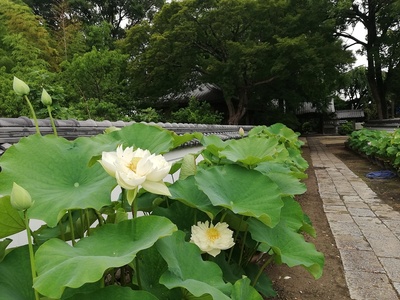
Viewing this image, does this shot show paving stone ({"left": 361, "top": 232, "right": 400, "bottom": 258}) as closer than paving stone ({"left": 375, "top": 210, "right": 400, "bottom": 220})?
Yes

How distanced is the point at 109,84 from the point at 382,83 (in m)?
10.5

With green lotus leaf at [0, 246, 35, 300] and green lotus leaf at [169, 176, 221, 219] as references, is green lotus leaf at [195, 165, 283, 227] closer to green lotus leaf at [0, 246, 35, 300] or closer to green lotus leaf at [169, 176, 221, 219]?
green lotus leaf at [169, 176, 221, 219]

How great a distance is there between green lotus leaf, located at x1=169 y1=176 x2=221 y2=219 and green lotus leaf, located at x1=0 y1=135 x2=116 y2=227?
0.24m

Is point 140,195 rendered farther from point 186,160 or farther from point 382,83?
point 382,83

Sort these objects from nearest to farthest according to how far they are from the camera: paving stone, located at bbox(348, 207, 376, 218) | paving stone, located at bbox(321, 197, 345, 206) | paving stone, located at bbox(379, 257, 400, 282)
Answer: paving stone, located at bbox(379, 257, 400, 282)
paving stone, located at bbox(348, 207, 376, 218)
paving stone, located at bbox(321, 197, 345, 206)

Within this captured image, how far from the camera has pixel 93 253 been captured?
70 cm

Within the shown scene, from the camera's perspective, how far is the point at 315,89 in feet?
42.2

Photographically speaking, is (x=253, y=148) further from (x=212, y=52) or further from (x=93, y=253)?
(x=212, y=52)

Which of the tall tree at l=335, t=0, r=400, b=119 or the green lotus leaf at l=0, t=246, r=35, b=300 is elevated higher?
the tall tree at l=335, t=0, r=400, b=119

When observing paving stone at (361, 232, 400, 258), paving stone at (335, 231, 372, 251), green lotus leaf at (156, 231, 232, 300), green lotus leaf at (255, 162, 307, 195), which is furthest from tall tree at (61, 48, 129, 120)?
green lotus leaf at (156, 231, 232, 300)

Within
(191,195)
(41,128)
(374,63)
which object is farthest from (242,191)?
(374,63)

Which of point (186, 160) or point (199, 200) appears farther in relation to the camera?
point (186, 160)

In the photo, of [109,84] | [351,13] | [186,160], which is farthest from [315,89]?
[186,160]

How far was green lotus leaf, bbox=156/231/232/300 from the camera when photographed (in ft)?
2.42
